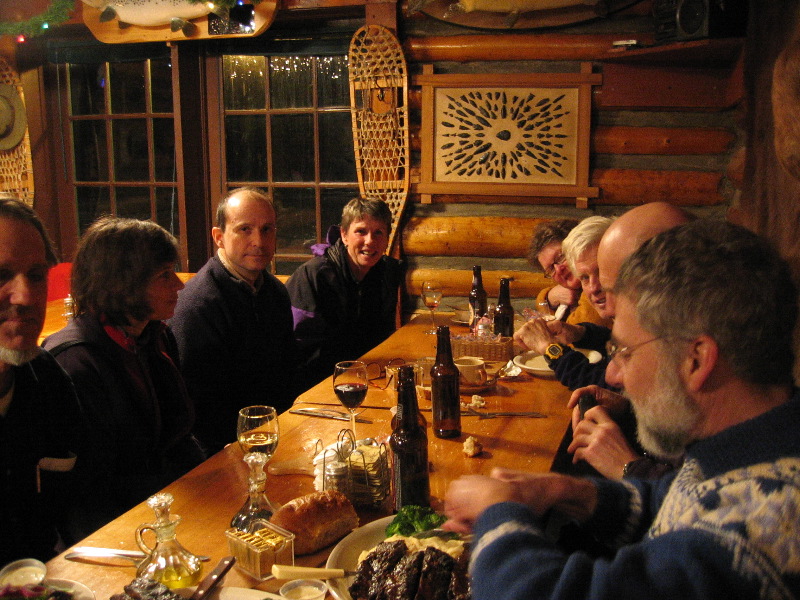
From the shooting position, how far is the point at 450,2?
4.74 meters

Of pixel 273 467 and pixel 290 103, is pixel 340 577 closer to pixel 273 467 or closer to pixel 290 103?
pixel 273 467

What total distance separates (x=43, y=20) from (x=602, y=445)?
4.98 m

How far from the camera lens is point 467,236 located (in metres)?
5.03

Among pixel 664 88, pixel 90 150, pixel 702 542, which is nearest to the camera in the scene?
pixel 702 542

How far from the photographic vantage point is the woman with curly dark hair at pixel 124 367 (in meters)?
2.06

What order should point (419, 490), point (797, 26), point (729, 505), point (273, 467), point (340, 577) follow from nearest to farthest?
1. point (729, 505)
2. point (340, 577)
3. point (419, 490)
4. point (273, 467)
5. point (797, 26)

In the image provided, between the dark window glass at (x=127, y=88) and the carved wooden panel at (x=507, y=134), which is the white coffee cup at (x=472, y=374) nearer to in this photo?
the carved wooden panel at (x=507, y=134)

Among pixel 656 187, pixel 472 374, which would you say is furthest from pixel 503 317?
pixel 656 187

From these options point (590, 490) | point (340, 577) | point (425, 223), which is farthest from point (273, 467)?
point (425, 223)

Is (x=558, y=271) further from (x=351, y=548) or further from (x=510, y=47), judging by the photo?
(x=351, y=548)

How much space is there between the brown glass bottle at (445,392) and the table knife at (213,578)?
2.97 ft

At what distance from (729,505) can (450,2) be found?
14.5 feet

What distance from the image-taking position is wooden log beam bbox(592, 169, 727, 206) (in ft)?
15.3

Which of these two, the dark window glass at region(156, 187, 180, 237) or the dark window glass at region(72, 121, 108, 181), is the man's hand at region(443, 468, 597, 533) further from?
the dark window glass at region(72, 121, 108, 181)
